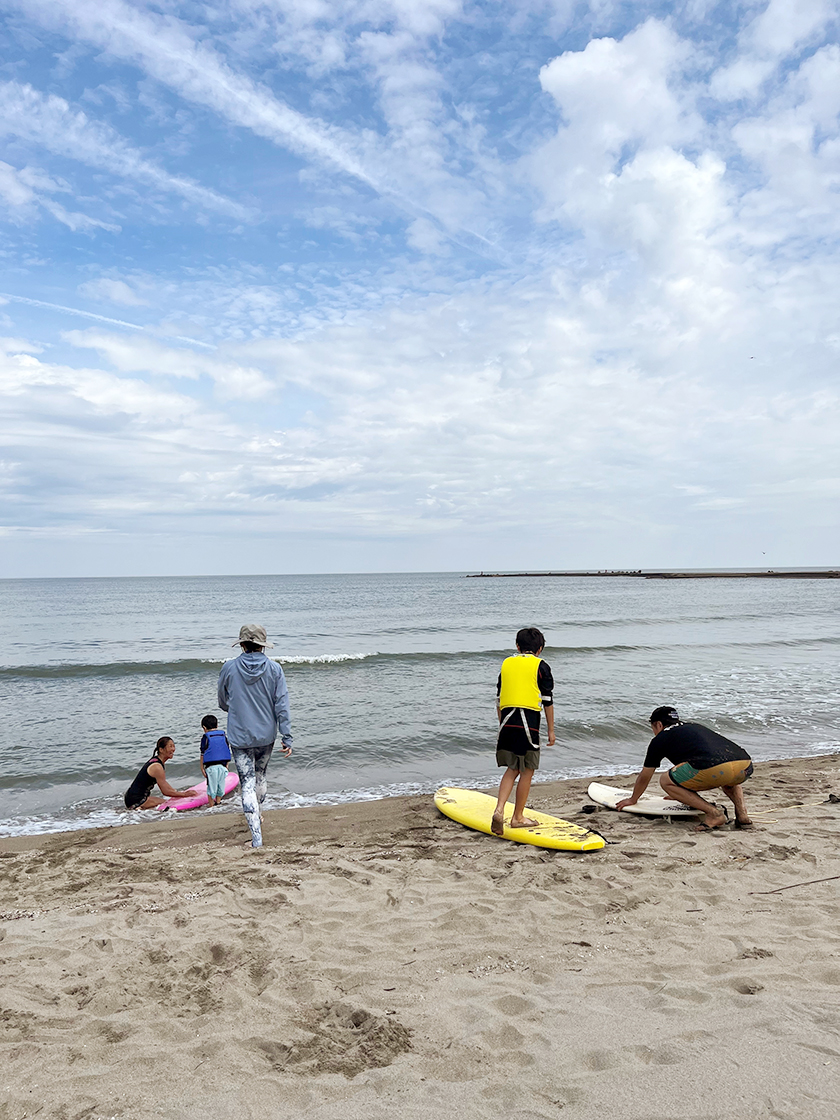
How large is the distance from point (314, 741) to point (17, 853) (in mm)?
5667

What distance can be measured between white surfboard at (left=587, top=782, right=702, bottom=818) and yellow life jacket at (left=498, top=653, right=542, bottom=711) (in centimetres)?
196

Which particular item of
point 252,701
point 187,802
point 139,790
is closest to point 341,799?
point 187,802

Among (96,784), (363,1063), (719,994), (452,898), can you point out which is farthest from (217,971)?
(96,784)

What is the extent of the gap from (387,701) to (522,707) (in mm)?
9592

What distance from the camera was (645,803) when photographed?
23.6ft

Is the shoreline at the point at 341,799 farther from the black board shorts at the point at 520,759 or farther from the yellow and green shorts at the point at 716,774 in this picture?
the black board shorts at the point at 520,759

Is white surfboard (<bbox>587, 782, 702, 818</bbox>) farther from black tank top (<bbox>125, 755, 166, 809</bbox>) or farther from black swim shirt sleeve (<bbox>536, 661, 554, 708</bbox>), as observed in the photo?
black tank top (<bbox>125, 755, 166, 809</bbox>)

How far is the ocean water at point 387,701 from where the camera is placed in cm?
1015

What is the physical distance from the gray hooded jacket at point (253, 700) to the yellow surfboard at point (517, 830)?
2.22m

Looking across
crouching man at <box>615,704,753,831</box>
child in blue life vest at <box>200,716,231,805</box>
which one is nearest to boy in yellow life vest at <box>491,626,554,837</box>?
crouching man at <box>615,704,753,831</box>

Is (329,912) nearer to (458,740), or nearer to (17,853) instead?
(17,853)

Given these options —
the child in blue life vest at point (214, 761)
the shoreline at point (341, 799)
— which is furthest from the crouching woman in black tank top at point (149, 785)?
the child in blue life vest at point (214, 761)

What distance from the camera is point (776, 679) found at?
1762cm

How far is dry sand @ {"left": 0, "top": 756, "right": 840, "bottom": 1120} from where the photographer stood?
2.79 metres
